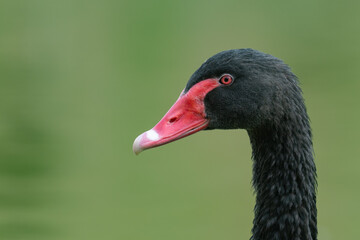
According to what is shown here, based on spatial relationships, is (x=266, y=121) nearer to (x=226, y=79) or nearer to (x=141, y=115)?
(x=226, y=79)

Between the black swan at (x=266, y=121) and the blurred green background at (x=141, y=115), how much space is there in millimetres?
2291

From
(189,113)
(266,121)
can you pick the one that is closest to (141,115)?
(189,113)

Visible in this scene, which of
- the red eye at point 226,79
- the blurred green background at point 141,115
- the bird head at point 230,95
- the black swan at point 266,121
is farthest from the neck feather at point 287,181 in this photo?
the blurred green background at point 141,115

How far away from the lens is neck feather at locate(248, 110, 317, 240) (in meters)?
4.55

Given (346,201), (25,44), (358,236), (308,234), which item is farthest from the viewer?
(25,44)

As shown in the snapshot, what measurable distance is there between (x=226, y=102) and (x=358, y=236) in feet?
9.40

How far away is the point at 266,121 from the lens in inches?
180

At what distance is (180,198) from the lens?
749 cm

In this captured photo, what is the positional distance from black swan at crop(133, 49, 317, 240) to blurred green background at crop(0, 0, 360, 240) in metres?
2.29

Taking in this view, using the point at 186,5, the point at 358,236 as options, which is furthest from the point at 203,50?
the point at 358,236

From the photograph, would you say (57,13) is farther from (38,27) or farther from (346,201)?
(346,201)

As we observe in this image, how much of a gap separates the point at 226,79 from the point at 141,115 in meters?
4.41

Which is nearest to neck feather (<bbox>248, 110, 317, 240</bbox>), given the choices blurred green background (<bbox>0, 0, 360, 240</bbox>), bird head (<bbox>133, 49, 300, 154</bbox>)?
bird head (<bbox>133, 49, 300, 154</bbox>)

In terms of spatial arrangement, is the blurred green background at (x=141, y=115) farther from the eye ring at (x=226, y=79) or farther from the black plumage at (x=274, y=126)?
the eye ring at (x=226, y=79)
